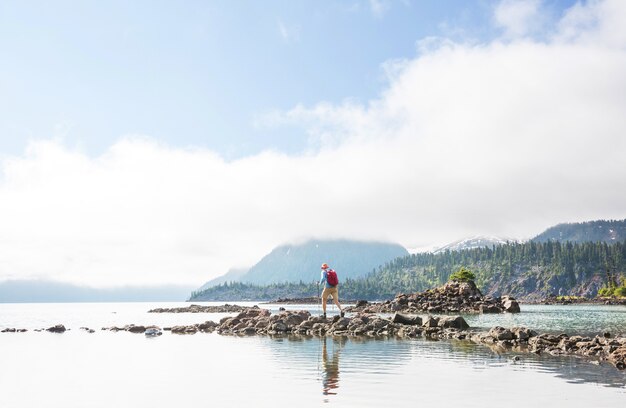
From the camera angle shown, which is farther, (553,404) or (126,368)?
(126,368)

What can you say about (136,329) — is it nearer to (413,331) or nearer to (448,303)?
(413,331)

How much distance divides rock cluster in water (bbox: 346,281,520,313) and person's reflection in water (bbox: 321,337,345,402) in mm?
85193

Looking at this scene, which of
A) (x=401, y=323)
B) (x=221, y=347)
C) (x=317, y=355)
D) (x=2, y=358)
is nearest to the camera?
(x=317, y=355)

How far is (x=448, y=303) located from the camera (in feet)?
427

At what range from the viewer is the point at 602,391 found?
18031 millimetres

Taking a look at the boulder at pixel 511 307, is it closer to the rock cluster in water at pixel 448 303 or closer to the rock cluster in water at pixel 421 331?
the rock cluster in water at pixel 448 303

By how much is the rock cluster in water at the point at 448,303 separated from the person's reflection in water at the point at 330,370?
85193 millimetres

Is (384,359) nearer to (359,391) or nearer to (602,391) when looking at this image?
(359,391)

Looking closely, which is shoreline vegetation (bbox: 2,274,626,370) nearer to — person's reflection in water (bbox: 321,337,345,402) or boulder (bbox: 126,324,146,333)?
boulder (bbox: 126,324,146,333)

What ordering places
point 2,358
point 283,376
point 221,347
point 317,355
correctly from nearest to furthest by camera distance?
point 283,376, point 317,355, point 2,358, point 221,347

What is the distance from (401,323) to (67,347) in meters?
30.8

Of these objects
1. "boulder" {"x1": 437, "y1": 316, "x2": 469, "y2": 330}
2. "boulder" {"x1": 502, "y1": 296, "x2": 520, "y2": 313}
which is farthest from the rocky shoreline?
"boulder" {"x1": 502, "y1": 296, "x2": 520, "y2": 313}

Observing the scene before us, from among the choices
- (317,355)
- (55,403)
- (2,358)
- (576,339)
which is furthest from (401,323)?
(55,403)

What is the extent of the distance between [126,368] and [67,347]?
54.5ft
